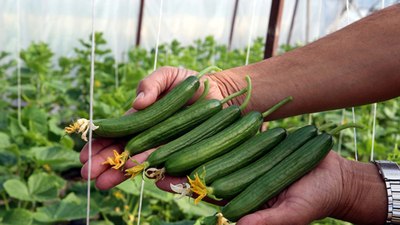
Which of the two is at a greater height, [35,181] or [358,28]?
[358,28]

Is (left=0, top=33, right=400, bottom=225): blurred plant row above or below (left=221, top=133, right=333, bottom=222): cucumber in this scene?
below

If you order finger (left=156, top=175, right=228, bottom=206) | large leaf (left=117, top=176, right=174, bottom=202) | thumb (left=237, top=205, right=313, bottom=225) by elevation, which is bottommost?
large leaf (left=117, top=176, right=174, bottom=202)

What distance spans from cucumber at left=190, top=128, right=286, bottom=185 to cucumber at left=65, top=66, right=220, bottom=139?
0.25 meters

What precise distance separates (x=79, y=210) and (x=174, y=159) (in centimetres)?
147

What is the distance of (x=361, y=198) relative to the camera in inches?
79.0

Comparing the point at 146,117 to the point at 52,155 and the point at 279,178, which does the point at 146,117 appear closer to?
the point at 279,178

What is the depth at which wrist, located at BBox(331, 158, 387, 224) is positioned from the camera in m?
1.99

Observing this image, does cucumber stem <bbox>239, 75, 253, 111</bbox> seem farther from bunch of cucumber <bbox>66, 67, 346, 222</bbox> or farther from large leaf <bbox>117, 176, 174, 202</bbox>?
large leaf <bbox>117, 176, 174, 202</bbox>

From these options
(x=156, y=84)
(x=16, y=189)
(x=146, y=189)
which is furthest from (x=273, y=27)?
(x=156, y=84)

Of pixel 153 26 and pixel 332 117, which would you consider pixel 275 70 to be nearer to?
pixel 332 117

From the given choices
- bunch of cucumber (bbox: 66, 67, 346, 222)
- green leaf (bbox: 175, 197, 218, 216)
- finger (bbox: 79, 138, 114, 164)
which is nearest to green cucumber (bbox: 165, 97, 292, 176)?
bunch of cucumber (bbox: 66, 67, 346, 222)

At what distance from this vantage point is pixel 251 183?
1895mm

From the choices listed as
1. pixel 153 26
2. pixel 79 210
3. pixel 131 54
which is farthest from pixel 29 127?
pixel 153 26

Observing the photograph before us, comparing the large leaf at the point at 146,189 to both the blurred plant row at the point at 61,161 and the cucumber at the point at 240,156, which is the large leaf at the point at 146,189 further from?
the cucumber at the point at 240,156
